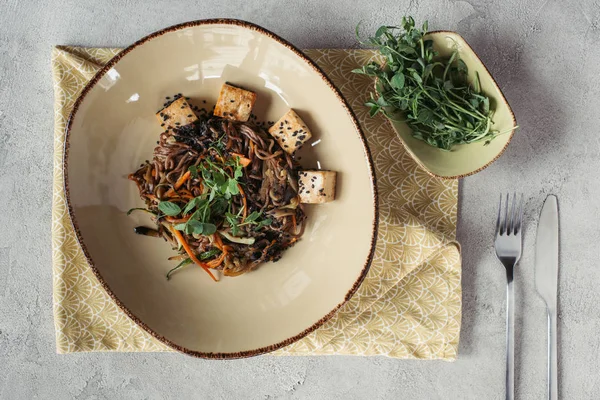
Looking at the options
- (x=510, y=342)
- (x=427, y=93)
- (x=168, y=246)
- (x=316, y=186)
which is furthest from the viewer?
(x=510, y=342)

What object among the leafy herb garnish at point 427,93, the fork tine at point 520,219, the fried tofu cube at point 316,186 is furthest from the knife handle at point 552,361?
the fried tofu cube at point 316,186

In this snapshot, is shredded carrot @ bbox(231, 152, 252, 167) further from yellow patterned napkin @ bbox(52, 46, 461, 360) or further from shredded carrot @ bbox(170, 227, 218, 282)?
yellow patterned napkin @ bbox(52, 46, 461, 360)

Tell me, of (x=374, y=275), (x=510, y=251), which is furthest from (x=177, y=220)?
(x=510, y=251)

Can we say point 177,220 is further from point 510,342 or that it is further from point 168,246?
point 510,342

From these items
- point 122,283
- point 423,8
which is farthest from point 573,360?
point 122,283

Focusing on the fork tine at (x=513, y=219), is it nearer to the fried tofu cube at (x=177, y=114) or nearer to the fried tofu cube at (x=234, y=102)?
the fried tofu cube at (x=234, y=102)

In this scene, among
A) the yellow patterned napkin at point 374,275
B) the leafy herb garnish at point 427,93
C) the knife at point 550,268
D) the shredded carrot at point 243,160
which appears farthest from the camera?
the knife at point 550,268

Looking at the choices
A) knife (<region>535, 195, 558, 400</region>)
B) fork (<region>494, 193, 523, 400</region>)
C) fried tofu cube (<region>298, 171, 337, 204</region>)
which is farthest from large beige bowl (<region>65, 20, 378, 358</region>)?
knife (<region>535, 195, 558, 400</region>)
